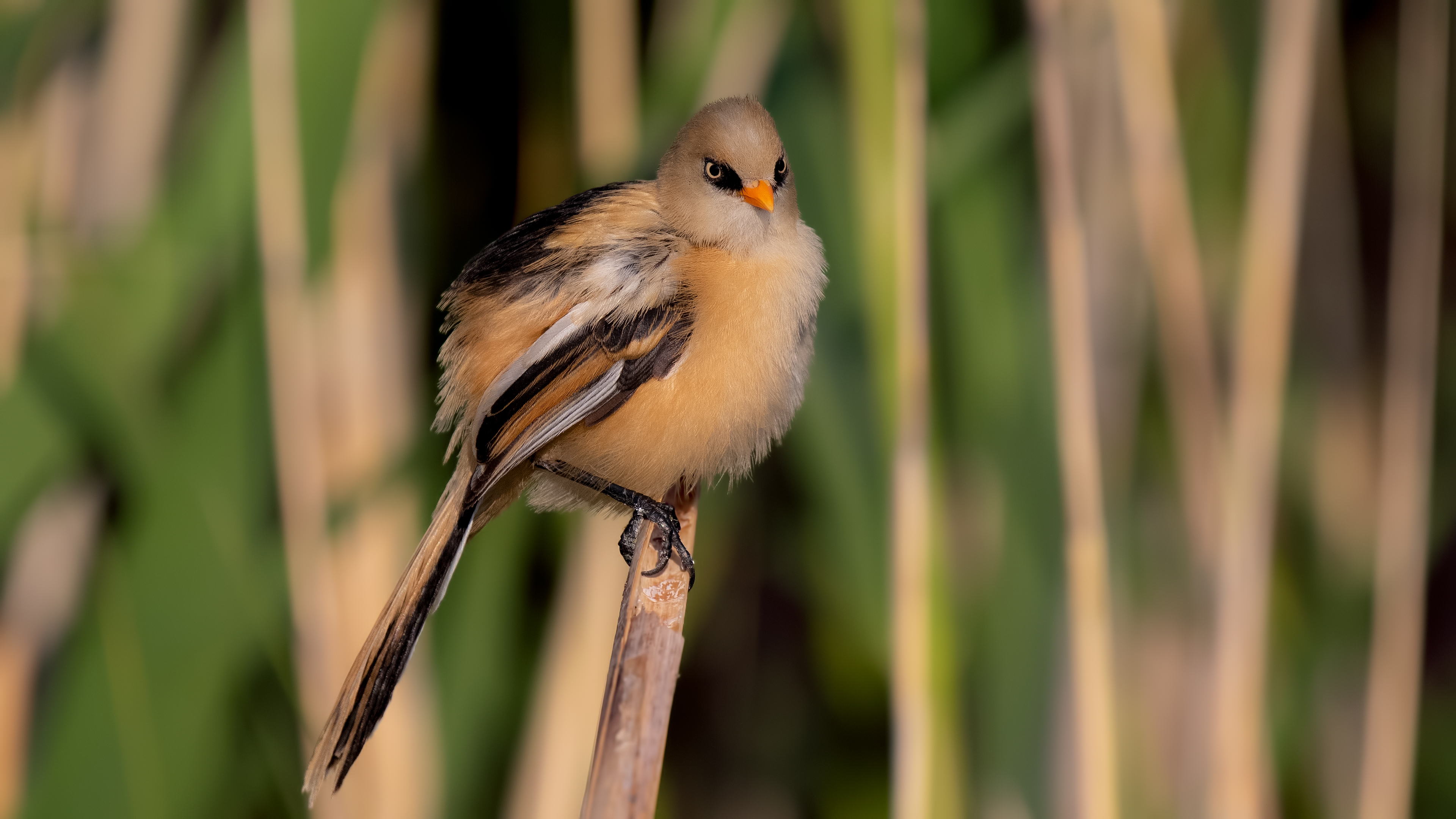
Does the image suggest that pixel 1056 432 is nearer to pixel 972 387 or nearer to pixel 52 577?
pixel 972 387

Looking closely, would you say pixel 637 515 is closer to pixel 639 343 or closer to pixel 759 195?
pixel 639 343

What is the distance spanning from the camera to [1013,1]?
4.88 feet

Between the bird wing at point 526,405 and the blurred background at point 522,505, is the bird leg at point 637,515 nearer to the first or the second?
the bird wing at point 526,405

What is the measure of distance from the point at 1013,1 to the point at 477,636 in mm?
995

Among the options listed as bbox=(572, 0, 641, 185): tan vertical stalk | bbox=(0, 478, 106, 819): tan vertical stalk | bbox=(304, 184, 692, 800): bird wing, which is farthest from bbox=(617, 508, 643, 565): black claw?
bbox=(0, 478, 106, 819): tan vertical stalk

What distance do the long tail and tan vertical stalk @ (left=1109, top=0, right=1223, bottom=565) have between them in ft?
2.83

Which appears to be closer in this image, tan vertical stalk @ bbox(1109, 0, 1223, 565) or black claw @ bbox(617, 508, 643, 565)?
black claw @ bbox(617, 508, 643, 565)

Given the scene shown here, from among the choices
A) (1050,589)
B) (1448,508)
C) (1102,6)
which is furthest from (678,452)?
(1448,508)

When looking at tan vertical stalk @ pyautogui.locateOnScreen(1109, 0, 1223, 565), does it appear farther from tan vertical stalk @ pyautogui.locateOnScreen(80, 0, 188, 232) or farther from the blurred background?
tan vertical stalk @ pyautogui.locateOnScreen(80, 0, 188, 232)

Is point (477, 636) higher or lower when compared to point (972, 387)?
lower

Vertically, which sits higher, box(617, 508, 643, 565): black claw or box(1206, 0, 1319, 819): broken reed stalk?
box(1206, 0, 1319, 819): broken reed stalk

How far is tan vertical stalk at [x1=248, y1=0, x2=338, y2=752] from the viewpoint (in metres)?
1.31

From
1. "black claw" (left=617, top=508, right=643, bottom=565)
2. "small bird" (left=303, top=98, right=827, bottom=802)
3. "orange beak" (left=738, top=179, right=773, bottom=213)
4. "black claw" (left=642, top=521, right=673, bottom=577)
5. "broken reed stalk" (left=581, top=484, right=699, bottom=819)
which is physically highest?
"orange beak" (left=738, top=179, right=773, bottom=213)

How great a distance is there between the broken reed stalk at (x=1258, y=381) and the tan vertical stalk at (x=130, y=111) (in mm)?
1320
